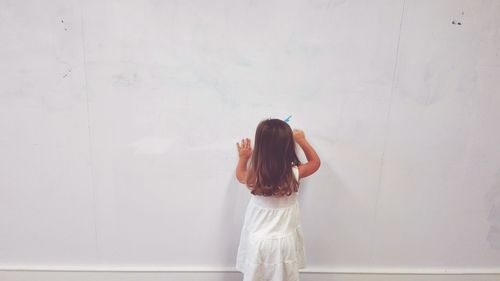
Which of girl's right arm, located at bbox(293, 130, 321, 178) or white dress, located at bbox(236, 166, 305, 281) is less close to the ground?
girl's right arm, located at bbox(293, 130, 321, 178)

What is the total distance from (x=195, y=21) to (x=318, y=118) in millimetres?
612

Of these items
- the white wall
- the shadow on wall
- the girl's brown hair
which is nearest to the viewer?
the girl's brown hair

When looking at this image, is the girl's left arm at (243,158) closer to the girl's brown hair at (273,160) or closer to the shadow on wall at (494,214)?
the girl's brown hair at (273,160)

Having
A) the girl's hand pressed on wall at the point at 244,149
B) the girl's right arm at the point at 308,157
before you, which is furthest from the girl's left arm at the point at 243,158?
the girl's right arm at the point at 308,157

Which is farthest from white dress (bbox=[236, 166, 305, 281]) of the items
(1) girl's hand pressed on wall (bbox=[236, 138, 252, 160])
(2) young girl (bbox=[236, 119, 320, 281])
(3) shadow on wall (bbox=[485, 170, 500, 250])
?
(3) shadow on wall (bbox=[485, 170, 500, 250])

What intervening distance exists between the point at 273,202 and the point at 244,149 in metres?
0.25

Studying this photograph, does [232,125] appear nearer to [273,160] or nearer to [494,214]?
[273,160]

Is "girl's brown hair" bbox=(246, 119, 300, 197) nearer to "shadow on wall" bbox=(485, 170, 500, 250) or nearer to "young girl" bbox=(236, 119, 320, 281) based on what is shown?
"young girl" bbox=(236, 119, 320, 281)

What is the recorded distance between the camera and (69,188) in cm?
147

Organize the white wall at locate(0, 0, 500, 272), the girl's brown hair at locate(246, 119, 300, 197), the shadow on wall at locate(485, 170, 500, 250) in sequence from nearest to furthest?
the girl's brown hair at locate(246, 119, 300, 197) < the white wall at locate(0, 0, 500, 272) < the shadow on wall at locate(485, 170, 500, 250)

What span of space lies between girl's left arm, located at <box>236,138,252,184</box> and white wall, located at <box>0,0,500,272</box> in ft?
0.16

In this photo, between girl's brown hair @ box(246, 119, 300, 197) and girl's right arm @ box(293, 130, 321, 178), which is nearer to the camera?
girl's brown hair @ box(246, 119, 300, 197)

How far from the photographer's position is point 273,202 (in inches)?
48.9

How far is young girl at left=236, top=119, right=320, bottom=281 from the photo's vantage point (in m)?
1.17
